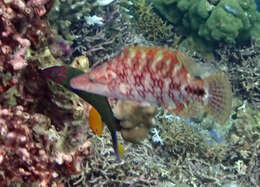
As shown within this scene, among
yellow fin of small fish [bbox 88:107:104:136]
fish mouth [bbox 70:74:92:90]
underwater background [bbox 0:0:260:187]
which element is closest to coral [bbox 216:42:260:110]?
underwater background [bbox 0:0:260:187]

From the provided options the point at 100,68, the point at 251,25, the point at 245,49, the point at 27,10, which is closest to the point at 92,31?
the point at 27,10

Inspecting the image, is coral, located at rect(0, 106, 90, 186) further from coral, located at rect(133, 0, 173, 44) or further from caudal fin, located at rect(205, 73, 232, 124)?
coral, located at rect(133, 0, 173, 44)

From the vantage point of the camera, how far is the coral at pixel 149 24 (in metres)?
8.40

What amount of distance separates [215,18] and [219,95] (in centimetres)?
679

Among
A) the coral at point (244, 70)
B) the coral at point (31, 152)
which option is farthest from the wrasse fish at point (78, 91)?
the coral at point (244, 70)

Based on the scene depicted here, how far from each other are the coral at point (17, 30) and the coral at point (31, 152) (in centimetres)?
52

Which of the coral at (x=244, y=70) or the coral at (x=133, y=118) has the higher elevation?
the coral at (x=133, y=118)

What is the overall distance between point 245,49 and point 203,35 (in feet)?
4.25

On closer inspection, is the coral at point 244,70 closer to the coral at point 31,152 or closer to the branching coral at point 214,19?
the branching coral at point 214,19

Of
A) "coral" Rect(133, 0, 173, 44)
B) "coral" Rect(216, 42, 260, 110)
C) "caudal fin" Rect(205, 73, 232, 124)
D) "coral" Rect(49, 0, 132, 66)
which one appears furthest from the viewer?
"coral" Rect(133, 0, 173, 44)

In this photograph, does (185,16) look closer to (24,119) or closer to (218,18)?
(218,18)

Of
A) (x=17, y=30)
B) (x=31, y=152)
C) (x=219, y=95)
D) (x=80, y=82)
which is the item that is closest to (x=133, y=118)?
(x=31, y=152)

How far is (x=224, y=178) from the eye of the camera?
5758mm

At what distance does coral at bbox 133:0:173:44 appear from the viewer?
840 centimetres
